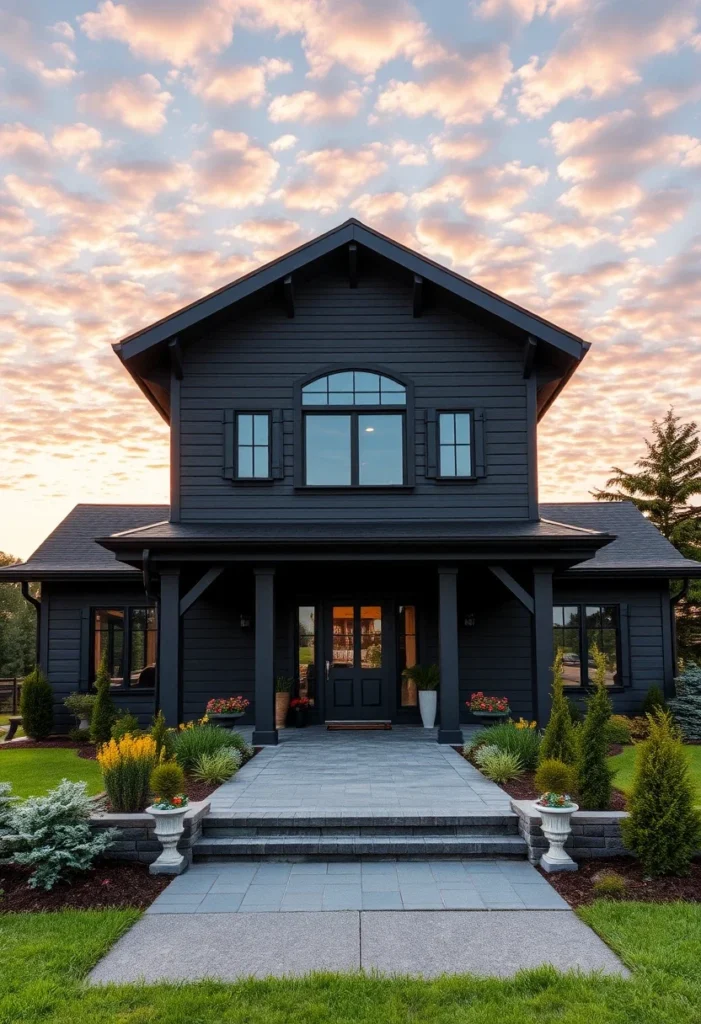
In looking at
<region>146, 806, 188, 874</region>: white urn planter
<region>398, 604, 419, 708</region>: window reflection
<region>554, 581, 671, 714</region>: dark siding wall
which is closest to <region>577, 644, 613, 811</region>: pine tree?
<region>146, 806, 188, 874</region>: white urn planter

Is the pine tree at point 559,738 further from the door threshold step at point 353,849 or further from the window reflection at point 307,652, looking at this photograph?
the window reflection at point 307,652

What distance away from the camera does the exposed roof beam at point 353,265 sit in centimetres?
1138

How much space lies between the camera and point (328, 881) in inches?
217

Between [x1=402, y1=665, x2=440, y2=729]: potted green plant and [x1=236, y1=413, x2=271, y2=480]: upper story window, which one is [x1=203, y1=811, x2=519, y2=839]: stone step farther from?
[x1=236, y1=413, x2=271, y2=480]: upper story window

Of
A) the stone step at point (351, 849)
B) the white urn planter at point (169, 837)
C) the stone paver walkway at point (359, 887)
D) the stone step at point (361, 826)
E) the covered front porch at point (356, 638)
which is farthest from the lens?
the covered front porch at point (356, 638)

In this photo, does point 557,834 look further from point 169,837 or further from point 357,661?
point 357,661

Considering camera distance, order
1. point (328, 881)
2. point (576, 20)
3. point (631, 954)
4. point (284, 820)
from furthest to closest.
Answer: point (576, 20), point (284, 820), point (328, 881), point (631, 954)

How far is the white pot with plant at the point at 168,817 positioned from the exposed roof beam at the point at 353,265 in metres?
8.45

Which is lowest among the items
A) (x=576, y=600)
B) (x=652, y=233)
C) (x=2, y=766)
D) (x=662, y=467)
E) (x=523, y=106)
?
(x=2, y=766)

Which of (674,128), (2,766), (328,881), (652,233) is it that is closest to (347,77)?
(674,128)

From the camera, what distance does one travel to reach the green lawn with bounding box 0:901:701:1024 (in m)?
3.42

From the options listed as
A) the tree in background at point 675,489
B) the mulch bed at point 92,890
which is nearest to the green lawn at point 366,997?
the mulch bed at point 92,890

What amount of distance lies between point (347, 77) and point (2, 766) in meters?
10.8

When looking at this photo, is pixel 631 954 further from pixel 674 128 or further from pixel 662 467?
pixel 662 467
